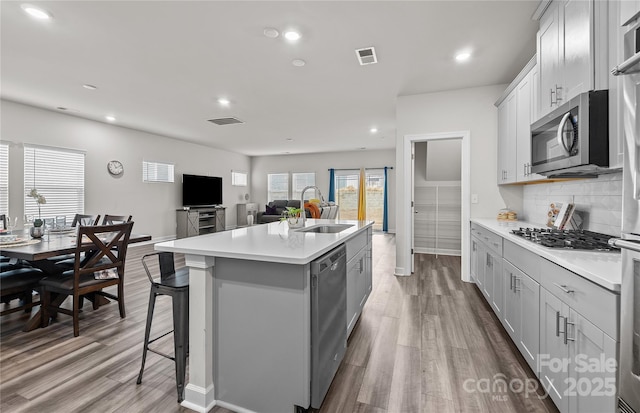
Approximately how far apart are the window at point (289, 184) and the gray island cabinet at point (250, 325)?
27.4ft

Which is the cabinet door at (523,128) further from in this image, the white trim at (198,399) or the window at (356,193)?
the window at (356,193)

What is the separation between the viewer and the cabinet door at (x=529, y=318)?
5.60ft

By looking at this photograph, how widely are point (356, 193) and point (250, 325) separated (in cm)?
838

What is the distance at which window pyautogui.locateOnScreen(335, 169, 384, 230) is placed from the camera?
952 centimetres

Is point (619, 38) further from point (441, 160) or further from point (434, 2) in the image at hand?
point (441, 160)

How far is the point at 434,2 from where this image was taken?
7.28 feet

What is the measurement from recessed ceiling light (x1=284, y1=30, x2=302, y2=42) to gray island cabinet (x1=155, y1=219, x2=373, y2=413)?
2.04m

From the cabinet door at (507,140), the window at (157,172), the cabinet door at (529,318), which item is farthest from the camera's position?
the window at (157,172)

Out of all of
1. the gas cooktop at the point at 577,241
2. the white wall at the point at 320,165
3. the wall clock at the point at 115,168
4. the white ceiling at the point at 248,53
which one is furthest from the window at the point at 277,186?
the gas cooktop at the point at 577,241

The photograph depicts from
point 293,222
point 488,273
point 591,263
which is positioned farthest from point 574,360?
point 293,222

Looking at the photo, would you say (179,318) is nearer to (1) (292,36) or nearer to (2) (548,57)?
(1) (292,36)

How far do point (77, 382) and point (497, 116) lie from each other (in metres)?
4.96

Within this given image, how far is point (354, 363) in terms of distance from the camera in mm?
2051

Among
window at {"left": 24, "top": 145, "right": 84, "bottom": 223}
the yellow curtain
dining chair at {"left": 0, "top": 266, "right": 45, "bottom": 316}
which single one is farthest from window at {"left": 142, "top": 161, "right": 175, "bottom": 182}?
Result: the yellow curtain
